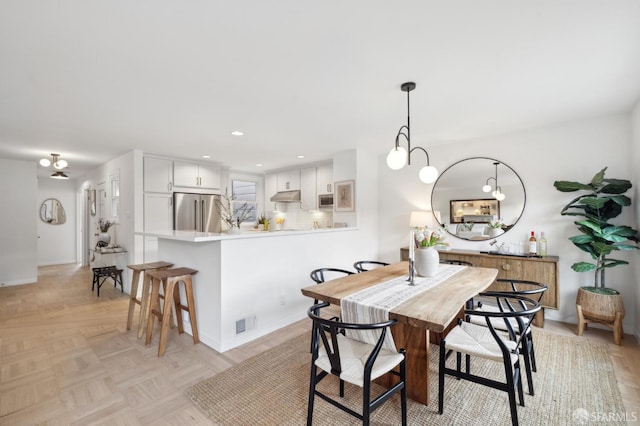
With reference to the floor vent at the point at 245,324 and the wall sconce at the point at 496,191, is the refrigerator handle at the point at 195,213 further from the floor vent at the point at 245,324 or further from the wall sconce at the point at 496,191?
the wall sconce at the point at 496,191

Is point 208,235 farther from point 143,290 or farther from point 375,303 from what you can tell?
point 375,303

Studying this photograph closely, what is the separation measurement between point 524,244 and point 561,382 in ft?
6.35

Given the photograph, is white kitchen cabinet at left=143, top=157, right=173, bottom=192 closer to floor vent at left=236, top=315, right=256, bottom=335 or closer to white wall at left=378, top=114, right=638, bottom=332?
floor vent at left=236, top=315, right=256, bottom=335

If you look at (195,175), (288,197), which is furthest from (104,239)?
(288,197)

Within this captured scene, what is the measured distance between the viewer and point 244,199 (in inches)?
283

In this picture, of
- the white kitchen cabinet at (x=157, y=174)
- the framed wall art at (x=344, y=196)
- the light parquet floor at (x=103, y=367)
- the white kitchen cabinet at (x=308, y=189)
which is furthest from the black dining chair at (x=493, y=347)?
the white kitchen cabinet at (x=157, y=174)

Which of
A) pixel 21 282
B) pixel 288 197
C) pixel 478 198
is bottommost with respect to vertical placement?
pixel 21 282

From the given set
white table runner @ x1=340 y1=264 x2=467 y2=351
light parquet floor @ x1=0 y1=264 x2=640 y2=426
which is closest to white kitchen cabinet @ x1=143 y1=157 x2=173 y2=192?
light parquet floor @ x1=0 y1=264 x2=640 y2=426

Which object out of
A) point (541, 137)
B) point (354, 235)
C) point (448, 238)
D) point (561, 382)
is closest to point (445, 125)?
point (541, 137)

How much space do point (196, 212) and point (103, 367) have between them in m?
3.31

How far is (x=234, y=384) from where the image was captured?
2.21 metres

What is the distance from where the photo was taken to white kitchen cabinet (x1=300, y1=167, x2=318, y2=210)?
234 inches

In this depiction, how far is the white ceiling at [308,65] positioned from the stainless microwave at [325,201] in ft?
6.80

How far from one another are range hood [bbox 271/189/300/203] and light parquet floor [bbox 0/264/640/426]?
3.19 metres
